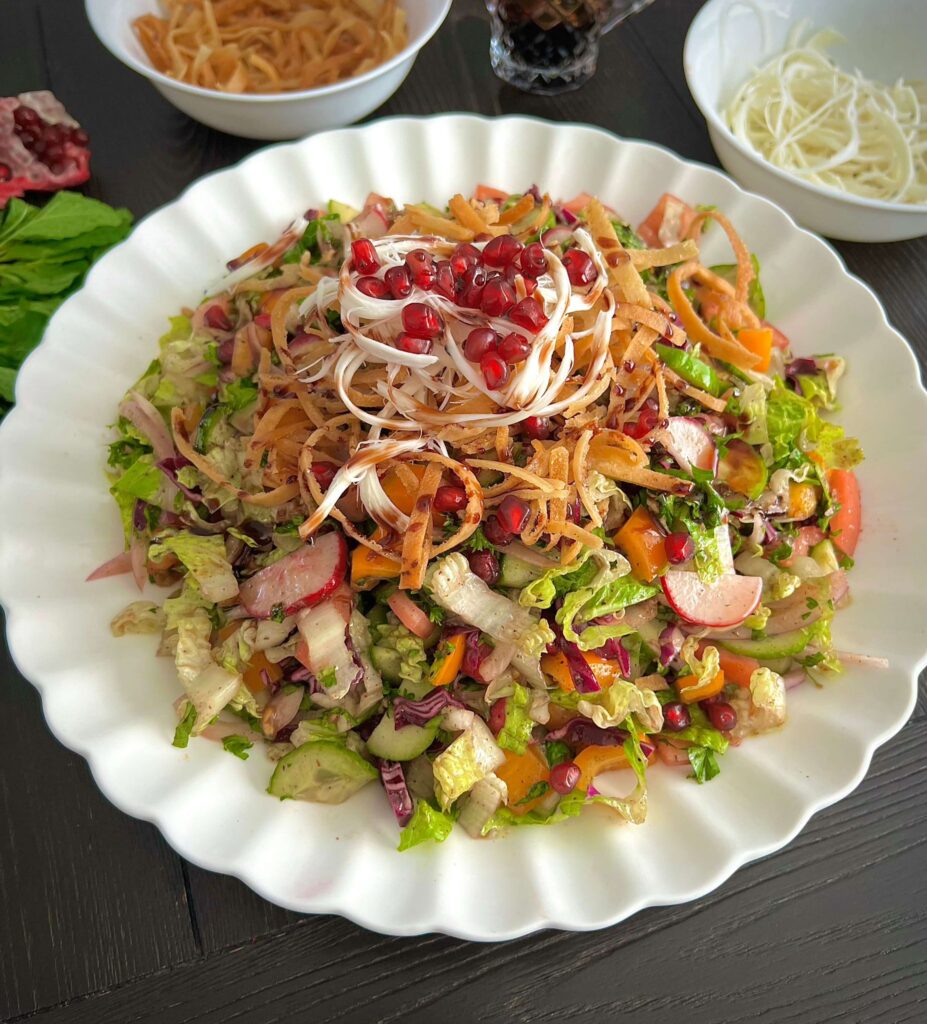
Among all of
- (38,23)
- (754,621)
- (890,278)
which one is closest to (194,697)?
(754,621)

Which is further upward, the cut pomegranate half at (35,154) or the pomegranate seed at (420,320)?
the pomegranate seed at (420,320)

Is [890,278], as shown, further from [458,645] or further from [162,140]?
[162,140]

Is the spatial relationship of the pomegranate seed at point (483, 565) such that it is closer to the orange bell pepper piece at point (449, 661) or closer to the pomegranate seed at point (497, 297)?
the orange bell pepper piece at point (449, 661)

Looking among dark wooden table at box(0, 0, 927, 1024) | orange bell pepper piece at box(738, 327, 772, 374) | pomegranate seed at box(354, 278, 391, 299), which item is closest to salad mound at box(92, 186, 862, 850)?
pomegranate seed at box(354, 278, 391, 299)

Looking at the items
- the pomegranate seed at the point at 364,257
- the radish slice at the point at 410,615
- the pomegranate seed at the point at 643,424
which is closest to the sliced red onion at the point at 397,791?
the radish slice at the point at 410,615

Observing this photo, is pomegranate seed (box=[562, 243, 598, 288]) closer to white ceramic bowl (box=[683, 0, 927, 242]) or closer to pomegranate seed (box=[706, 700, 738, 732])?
pomegranate seed (box=[706, 700, 738, 732])
